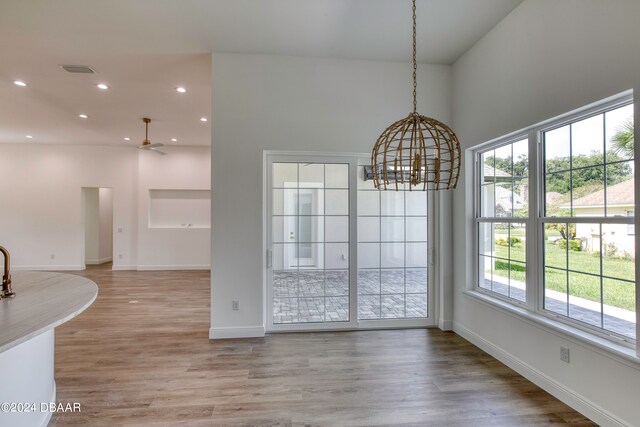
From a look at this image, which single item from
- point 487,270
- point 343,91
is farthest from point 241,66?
point 487,270

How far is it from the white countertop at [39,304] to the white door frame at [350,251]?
1.84 m

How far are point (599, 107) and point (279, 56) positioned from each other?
9.92ft

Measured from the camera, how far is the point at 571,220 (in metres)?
2.49

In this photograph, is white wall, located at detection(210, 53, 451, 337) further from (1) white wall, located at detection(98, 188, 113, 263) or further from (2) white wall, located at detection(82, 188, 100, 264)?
(1) white wall, located at detection(98, 188, 113, 263)

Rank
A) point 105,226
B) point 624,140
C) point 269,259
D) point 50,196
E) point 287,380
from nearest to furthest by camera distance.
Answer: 1. point 624,140
2. point 287,380
3. point 269,259
4. point 50,196
5. point 105,226

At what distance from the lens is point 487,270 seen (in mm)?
3510

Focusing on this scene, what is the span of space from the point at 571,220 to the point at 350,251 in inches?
85.3

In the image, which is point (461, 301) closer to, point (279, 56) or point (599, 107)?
point (599, 107)

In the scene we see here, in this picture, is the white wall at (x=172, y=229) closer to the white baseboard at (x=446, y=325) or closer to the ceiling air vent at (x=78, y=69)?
the ceiling air vent at (x=78, y=69)

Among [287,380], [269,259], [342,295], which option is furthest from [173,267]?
[287,380]

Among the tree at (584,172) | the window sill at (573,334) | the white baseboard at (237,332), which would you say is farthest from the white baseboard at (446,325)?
the white baseboard at (237,332)

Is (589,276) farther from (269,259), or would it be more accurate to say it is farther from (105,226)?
(105,226)

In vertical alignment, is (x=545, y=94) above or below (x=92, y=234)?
above

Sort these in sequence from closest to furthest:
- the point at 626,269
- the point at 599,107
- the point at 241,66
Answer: the point at 626,269
the point at 599,107
the point at 241,66
